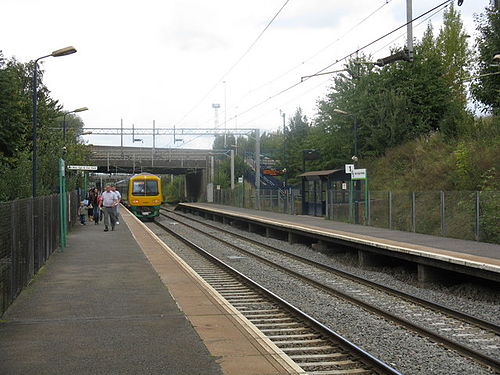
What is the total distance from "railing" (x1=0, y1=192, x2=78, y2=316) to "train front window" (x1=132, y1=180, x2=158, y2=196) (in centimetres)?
2681

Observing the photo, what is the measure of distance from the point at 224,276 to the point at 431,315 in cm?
588

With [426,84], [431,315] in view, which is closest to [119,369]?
[431,315]

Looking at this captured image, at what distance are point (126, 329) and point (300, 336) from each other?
7.38 ft

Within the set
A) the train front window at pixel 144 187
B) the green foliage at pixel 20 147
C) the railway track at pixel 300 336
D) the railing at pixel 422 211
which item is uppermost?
the green foliage at pixel 20 147

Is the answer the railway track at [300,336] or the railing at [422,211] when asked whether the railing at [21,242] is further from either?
the railing at [422,211]

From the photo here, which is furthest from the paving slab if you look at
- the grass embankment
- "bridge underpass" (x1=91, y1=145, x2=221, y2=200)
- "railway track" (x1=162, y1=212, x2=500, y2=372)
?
"bridge underpass" (x1=91, y1=145, x2=221, y2=200)

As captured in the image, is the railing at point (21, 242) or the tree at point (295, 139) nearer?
the railing at point (21, 242)

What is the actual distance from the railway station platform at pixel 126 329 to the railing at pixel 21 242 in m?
0.27

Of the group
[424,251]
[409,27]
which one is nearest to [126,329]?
[424,251]

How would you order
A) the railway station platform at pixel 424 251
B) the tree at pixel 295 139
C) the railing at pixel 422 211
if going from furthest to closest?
the tree at pixel 295 139
the railing at pixel 422 211
the railway station platform at pixel 424 251

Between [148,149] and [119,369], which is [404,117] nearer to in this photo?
[119,369]

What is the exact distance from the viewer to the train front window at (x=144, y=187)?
41.8 metres

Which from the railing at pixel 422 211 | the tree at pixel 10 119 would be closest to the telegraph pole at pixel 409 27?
the railing at pixel 422 211

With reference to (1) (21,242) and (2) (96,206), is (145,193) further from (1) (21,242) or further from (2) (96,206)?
(1) (21,242)
